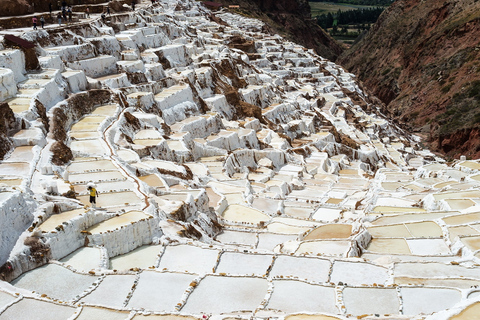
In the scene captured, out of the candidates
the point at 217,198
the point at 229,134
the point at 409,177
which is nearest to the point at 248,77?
the point at 229,134

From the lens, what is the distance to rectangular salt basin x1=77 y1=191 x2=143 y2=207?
18.6 m

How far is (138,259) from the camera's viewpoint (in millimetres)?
16484

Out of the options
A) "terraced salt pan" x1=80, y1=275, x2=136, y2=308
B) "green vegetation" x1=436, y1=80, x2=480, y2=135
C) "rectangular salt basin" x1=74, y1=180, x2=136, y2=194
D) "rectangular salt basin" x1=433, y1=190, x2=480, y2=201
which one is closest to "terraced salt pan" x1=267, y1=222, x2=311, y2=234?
"rectangular salt basin" x1=433, y1=190, x2=480, y2=201

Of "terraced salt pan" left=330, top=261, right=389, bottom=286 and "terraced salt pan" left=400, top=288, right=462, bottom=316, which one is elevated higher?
"terraced salt pan" left=400, top=288, right=462, bottom=316

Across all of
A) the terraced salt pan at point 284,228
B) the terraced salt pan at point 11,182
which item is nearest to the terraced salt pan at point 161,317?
the terraced salt pan at point 11,182

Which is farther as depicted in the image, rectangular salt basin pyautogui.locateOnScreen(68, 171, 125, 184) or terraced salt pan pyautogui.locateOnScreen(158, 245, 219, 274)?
rectangular salt basin pyautogui.locateOnScreen(68, 171, 125, 184)

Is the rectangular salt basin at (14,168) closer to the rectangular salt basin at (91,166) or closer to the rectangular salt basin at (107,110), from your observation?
the rectangular salt basin at (91,166)

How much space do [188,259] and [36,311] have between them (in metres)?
5.13

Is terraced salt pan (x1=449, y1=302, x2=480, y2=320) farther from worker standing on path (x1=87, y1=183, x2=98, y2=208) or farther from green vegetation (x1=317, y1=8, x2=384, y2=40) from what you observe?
green vegetation (x1=317, y1=8, x2=384, y2=40)

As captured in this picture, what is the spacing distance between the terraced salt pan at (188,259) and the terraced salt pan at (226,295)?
1.23m

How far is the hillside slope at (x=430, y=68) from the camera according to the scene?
60875 mm

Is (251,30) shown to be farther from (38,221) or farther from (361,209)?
(38,221)

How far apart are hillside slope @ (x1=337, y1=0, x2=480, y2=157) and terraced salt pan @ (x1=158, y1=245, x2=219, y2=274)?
41.4 metres

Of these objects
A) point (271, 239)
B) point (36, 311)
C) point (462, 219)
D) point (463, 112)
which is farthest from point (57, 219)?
point (463, 112)
